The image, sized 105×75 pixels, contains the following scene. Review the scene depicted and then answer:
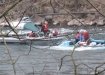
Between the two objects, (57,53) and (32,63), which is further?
(57,53)

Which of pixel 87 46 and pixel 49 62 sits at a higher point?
pixel 49 62

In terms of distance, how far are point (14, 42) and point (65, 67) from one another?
28.8 feet

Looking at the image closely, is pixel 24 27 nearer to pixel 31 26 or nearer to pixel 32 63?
pixel 31 26

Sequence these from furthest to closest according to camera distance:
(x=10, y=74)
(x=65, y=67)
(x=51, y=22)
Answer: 1. (x=51, y=22)
2. (x=65, y=67)
3. (x=10, y=74)

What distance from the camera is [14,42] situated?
23.7m

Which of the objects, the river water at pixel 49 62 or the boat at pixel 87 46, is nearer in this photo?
the river water at pixel 49 62

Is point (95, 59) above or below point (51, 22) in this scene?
above

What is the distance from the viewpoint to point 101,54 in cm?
1912

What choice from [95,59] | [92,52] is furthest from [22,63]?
[92,52]

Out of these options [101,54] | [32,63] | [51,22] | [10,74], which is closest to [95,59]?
Result: [101,54]

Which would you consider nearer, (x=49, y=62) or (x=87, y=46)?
(x=49, y=62)

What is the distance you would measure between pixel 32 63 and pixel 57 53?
3.44 m

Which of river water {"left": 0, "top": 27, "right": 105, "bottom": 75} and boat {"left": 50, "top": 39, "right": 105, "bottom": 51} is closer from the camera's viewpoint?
river water {"left": 0, "top": 27, "right": 105, "bottom": 75}

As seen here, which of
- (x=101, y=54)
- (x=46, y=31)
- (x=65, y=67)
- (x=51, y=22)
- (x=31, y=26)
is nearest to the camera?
→ (x=65, y=67)
